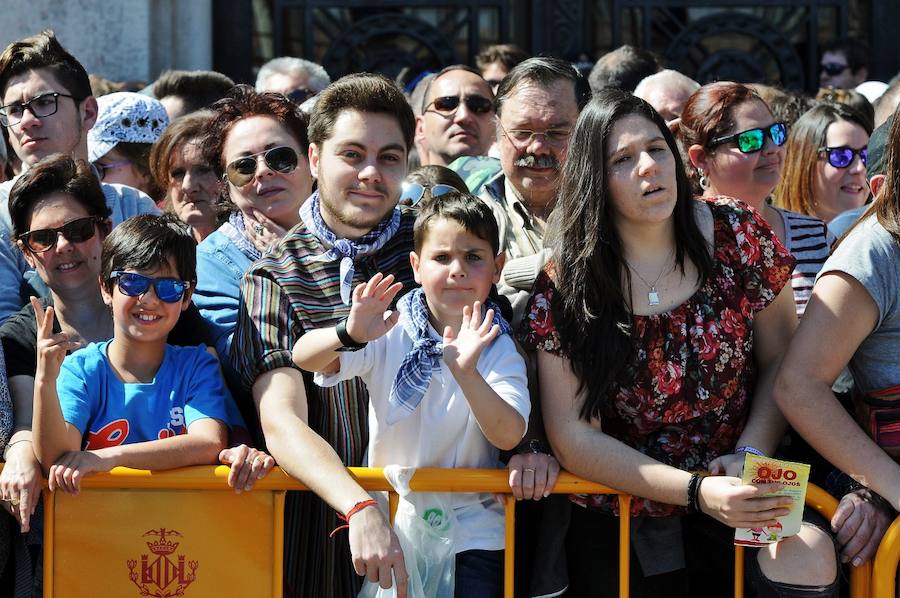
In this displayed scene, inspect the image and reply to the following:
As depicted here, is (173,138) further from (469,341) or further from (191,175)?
(469,341)

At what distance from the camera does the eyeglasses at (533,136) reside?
4543 millimetres

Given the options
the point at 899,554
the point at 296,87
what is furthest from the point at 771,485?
the point at 296,87

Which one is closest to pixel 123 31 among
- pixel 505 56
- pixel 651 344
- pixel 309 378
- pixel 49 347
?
pixel 505 56

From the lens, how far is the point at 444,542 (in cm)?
350

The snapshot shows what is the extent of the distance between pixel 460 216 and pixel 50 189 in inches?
55.3

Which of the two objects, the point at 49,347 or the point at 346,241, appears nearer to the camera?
the point at 49,347

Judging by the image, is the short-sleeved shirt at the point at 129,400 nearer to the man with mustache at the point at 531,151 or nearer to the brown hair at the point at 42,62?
the man with mustache at the point at 531,151

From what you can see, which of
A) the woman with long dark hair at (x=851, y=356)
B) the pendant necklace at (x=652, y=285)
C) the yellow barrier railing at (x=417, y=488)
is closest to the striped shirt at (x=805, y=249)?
the woman with long dark hair at (x=851, y=356)

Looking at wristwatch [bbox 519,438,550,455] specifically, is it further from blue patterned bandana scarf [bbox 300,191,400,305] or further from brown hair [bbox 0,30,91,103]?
brown hair [bbox 0,30,91,103]

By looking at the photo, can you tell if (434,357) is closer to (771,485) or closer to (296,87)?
(771,485)

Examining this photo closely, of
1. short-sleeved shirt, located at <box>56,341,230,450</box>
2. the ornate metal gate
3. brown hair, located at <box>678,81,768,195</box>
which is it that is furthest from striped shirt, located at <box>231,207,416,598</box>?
the ornate metal gate

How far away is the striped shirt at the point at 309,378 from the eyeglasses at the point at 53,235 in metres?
0.62

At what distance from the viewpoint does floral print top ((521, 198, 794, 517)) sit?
11.6 feet

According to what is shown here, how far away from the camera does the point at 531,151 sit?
4527 millimetres
